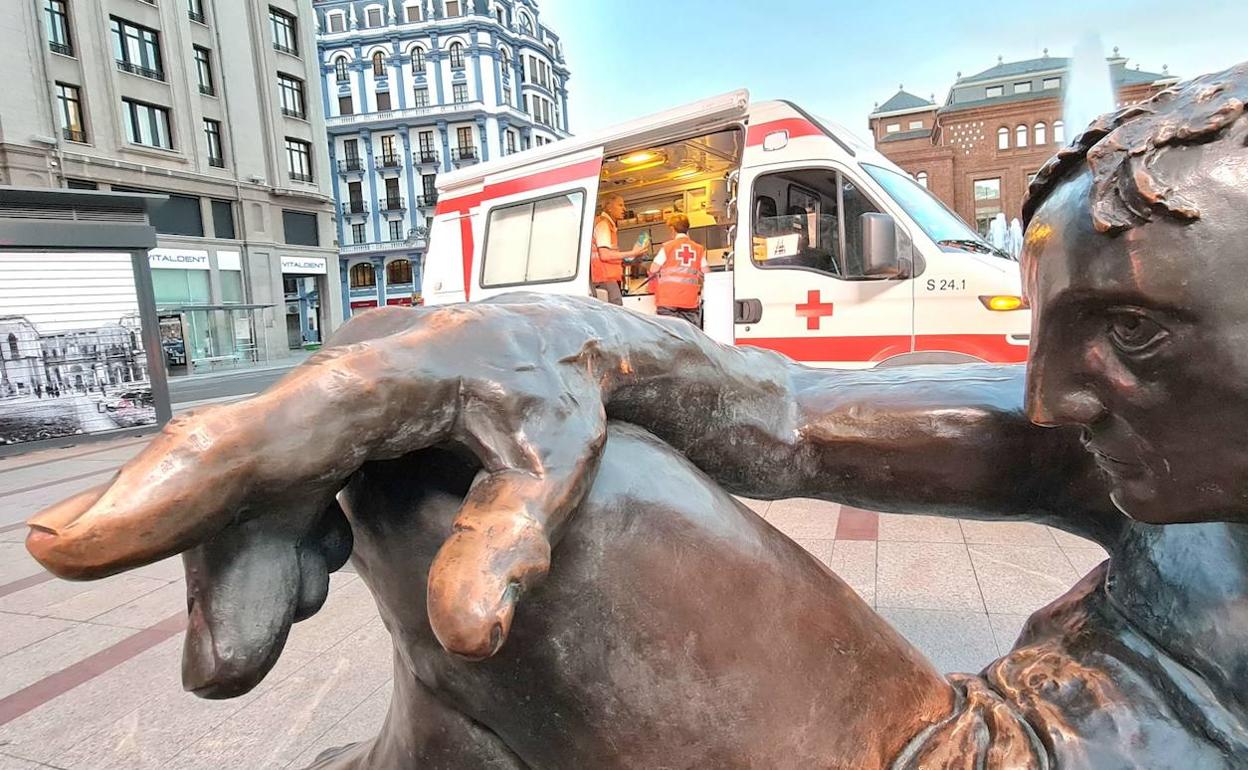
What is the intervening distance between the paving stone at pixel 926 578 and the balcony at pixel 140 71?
24245 mm

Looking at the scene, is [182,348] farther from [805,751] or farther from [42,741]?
[805,751]

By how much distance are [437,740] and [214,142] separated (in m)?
26.6

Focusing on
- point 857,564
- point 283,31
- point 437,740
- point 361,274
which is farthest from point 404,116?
point 437,740

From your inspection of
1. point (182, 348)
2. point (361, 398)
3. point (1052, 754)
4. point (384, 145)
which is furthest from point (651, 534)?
point (384, 145)

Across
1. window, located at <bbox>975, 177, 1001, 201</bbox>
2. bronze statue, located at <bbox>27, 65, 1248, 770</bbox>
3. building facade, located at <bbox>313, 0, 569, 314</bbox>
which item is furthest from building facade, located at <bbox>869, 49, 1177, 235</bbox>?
bronze statue, located at <bbox>27, 65, 1248, 770</bbox>

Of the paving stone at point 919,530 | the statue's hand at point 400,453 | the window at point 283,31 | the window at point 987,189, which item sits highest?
the window at point 283,31

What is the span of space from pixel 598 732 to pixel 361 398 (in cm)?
43

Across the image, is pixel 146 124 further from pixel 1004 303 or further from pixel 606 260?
pixel 1004 303

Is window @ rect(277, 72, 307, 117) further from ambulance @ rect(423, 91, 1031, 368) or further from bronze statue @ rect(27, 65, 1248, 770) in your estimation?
bronze statue @ rect(27, 65, 1248, 770)

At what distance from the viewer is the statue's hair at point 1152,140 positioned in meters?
→ 0.62

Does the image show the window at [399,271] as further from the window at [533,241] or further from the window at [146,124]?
the window at [533,241]

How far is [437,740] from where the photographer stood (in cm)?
92

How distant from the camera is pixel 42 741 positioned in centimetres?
228

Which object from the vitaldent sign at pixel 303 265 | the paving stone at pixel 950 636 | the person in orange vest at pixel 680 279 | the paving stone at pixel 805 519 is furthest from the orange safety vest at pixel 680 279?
the vitaldent sign at pixel 303 265
